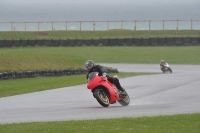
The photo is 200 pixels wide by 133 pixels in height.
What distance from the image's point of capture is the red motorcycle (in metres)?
16.4

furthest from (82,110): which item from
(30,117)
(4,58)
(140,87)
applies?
(4,58)

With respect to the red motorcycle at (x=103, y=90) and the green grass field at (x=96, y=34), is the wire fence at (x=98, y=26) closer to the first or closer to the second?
the green grass field at (x=96, y=34)

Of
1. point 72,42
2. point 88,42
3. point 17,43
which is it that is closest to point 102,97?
point 17,43

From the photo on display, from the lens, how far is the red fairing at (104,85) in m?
16.4

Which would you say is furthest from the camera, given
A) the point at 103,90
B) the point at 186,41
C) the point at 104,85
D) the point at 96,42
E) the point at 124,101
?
the point at 96,42

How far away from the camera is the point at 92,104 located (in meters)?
17.4

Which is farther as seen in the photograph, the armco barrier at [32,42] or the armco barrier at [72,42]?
the armco barrier at [72,42]

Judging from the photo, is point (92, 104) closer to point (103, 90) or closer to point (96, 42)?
point (103, 90)

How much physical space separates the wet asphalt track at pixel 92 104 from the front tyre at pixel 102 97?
0.13 metres

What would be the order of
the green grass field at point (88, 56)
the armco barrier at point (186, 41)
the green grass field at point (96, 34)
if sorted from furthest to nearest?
the green grass field at point (96, 34) < the armco barrier at point (186, 41) < the green grass field at point (88, 56)

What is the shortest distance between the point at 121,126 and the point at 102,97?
479 centimetres

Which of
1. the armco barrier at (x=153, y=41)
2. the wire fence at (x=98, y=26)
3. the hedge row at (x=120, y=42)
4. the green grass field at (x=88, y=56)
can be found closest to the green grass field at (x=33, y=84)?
the green grass field at (x=88, y=56)

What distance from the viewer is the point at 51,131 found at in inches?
446

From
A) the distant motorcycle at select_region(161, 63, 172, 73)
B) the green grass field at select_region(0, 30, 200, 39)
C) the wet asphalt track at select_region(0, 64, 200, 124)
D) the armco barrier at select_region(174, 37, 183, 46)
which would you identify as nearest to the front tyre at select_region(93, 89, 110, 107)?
the wet asphalt track at select_region(0, 64, 200, 124)
